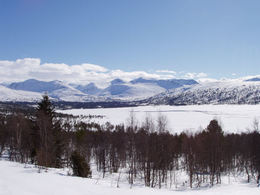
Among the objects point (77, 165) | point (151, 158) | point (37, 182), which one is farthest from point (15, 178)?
point (151, 158)

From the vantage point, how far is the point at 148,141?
30.7m

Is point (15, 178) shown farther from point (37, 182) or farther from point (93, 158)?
point (93, 158)

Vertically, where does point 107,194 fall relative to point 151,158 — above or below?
above

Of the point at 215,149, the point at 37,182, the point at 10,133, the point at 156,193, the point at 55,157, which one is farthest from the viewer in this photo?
the point at 10,133

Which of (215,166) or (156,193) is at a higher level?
(156,193)

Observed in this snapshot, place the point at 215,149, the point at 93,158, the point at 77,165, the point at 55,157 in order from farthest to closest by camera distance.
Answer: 1. the point at 93,158
2. the point at 215,149
3. the point at 55,157
4. the point at 77,165

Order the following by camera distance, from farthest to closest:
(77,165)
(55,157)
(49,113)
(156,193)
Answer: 1. (49,113)
2. (55,157)
3. (77,165)
4. (156,193)

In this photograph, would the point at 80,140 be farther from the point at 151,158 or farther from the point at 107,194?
the point at 107,194

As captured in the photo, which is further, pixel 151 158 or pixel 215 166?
pixel 215 166

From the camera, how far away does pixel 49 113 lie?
97.2ft

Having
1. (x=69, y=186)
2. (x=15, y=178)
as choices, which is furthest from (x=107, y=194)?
(x=15, y=178)

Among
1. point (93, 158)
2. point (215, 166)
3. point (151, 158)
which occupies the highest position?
point (151, 158)

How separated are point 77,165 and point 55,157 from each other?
9026 mm

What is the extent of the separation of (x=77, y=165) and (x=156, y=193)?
8946 mm
